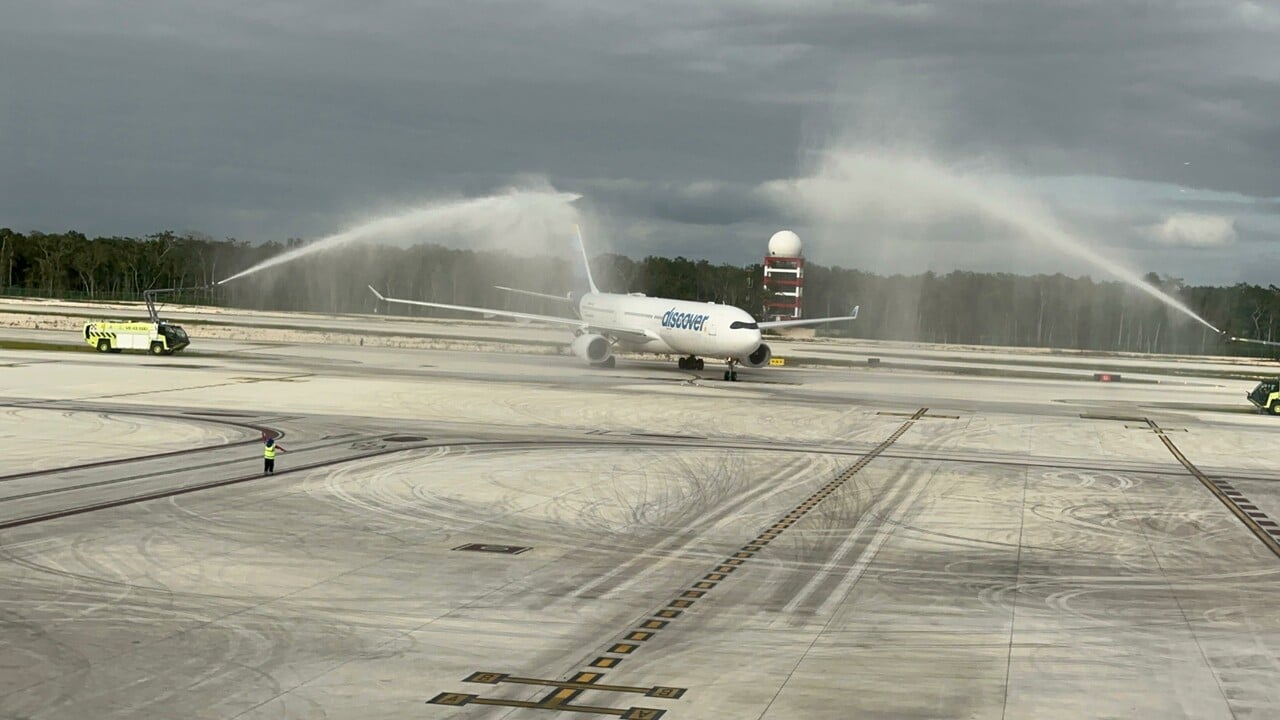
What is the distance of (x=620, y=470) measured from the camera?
42219 mm

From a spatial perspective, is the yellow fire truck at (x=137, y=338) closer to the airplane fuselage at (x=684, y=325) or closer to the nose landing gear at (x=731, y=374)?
the airplane fuselage at (x=684, y=325)

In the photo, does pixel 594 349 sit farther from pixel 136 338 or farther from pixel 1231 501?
pixel 1231 501

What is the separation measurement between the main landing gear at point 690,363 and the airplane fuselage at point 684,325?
377cm

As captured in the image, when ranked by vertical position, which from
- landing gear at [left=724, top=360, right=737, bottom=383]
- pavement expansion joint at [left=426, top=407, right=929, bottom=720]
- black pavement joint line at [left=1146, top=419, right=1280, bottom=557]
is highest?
landing gear at [left=724, top=360, right=737, bottom=383]

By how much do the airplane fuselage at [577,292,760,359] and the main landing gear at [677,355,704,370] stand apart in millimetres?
3770

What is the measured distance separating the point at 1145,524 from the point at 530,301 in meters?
169

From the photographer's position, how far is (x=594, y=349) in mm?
90438

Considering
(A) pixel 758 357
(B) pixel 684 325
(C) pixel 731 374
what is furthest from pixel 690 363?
(C) pixel 731 374

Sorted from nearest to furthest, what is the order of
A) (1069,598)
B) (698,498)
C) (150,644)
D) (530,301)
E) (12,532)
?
(150,644) < (1069,598) < (12,532) < (698,498) < (530,301)

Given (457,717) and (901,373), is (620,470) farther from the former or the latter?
(901,373)

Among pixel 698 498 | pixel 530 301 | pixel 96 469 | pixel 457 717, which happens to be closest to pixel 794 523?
pixel 698 498

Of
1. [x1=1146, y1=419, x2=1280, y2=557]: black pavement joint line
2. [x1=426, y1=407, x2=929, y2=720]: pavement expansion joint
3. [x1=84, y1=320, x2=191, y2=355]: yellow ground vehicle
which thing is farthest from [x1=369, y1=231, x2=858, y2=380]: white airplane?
[x1=426, y1=407, x2=929, y2=720]: pavement expansion joint

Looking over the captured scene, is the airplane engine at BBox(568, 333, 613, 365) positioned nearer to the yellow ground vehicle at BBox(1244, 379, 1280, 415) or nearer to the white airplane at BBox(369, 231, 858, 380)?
the white airplane at BBox(369, 231, 858, 380)

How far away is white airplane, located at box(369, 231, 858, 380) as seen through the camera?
8444 cm
